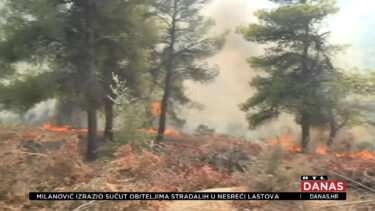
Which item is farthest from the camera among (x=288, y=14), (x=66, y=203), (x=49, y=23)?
(x=288, y=14)

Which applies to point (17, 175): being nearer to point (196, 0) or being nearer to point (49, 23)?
point (49, 23)

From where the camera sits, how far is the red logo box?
779 centimetres

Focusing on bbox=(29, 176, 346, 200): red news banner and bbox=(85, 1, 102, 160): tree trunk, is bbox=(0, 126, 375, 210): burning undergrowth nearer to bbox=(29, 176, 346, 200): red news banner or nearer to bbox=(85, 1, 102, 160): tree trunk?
bbox=(29, 176, 346, 200): red news banner

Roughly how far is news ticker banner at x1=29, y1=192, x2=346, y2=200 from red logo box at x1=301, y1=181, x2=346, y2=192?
10 centimetres

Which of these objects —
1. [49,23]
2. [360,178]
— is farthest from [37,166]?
[49,23]

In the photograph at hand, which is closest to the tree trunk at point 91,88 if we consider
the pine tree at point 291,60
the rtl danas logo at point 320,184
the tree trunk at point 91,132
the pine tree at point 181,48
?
the tree trunk at point 91,132

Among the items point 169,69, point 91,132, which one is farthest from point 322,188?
point 169,69

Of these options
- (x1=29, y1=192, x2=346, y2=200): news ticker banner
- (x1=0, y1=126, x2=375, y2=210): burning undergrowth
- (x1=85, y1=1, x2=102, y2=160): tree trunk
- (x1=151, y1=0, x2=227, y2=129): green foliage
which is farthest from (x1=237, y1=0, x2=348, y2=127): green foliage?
(x1=29, y1=192, x2=346, y2=200): news ticker banner

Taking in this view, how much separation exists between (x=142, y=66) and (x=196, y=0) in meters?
7.41

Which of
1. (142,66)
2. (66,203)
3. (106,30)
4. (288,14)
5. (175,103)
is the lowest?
(66,203)

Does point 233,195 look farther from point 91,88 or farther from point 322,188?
point 91,88

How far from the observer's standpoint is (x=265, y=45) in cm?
2952

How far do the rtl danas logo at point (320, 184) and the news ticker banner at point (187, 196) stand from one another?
0.37 ft

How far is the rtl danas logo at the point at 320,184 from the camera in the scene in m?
7.82
